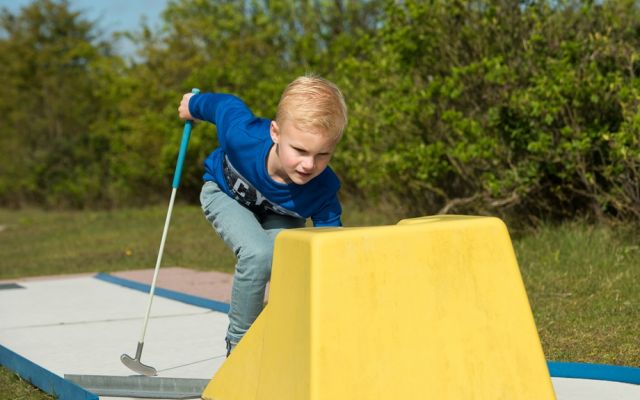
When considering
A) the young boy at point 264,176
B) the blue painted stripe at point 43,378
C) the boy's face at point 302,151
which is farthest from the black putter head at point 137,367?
the boy's face at point 302,151

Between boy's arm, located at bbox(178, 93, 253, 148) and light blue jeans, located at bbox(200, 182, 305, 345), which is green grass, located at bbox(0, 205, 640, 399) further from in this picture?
boy's arm, located at bbox(178, 93, 253, 148)

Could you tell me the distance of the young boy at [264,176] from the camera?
3.22 m

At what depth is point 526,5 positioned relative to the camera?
7.21m

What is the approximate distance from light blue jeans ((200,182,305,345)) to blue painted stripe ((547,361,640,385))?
1.22m

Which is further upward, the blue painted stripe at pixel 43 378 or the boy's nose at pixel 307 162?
the boy's nose at pixel 307 162

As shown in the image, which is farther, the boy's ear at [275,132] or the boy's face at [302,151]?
the boy's ear at [275,132]

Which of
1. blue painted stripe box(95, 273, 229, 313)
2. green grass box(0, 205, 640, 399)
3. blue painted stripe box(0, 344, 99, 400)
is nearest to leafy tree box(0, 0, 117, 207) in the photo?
green grass box(0, 205, 640, 399)

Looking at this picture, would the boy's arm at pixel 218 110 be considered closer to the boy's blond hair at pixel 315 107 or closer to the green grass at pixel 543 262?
the boy's blond hair at pixel 315 107

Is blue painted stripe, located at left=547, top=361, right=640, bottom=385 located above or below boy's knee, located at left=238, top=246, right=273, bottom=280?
below

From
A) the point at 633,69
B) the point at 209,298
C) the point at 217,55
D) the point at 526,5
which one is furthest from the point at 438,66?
the point at 217,55

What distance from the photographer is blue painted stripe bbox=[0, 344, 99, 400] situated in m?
3.33

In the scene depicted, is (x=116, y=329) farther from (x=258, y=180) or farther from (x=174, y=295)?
(x=258, y=180)

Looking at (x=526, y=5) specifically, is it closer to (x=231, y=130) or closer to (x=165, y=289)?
(x=165, y=289)

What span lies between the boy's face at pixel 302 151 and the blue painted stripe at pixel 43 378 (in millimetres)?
1072
